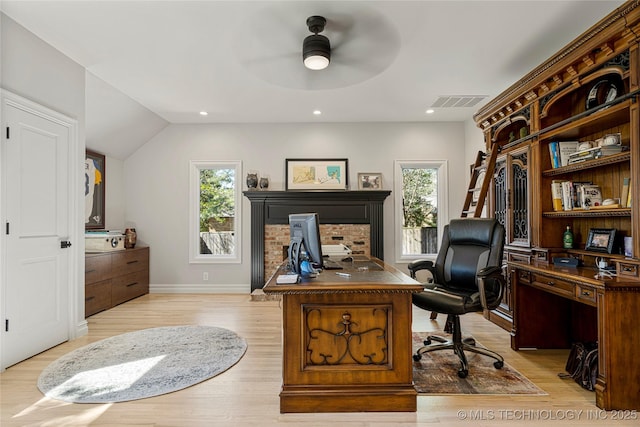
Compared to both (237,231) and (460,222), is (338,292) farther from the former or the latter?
(237,231)

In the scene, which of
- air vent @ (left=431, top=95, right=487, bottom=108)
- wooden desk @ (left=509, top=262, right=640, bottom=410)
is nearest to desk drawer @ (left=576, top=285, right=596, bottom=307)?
wooden desk @ (left=509, top=262, right=640, bottom=410)

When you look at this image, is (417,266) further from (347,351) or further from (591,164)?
(591,164)

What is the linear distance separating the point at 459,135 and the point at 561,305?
3109 mm

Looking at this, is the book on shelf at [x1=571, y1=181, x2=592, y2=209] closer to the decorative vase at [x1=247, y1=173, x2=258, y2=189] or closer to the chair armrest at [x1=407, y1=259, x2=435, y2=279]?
the chair armrest at [x1=407, y1=259, x2=435, y2=279]

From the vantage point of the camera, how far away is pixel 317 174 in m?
5.20

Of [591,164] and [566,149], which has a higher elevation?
[566,149]

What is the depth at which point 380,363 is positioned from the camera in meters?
1.97

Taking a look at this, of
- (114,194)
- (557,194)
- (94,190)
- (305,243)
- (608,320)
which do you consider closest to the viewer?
(608,320)

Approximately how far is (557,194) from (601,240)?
0.50m

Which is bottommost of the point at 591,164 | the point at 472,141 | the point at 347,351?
the point at 347,351

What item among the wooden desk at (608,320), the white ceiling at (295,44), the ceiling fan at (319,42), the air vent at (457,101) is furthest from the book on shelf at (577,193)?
the ceiling fan at (319,42)

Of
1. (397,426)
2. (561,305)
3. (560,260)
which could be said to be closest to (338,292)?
(397,426)

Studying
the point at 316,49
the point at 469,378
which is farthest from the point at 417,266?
the point at 316,49

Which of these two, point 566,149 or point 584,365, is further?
point 566,149
